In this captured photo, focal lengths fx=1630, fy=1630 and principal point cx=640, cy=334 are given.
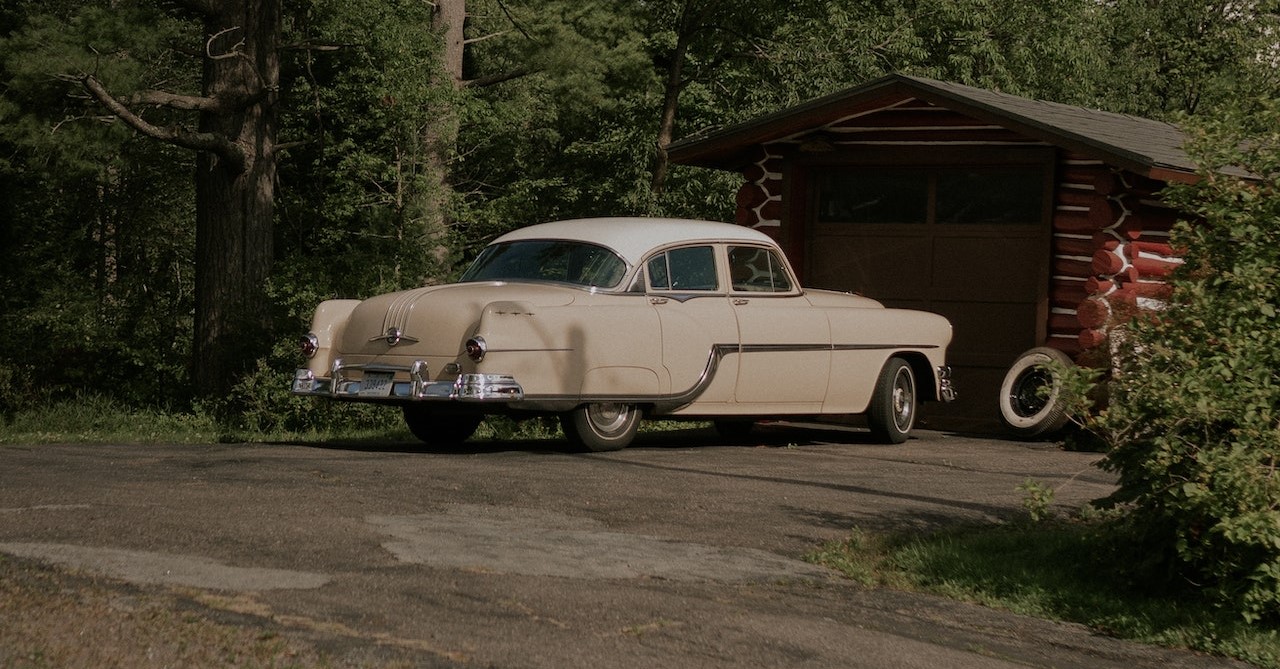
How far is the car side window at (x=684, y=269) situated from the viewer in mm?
12500

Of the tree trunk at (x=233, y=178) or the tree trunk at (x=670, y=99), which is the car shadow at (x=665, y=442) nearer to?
the tree trunk at (x=233, y=178)

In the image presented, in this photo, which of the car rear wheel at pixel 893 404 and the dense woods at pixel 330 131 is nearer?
the car rear wheel at pixel 893 404

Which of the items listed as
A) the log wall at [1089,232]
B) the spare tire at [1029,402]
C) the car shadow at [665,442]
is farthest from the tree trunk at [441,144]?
the spare tire at [1029,402]

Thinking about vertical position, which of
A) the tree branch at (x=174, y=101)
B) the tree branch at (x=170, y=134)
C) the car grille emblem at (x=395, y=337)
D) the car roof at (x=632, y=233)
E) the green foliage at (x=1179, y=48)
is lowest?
the car grille emblem at (x=395, y=337)

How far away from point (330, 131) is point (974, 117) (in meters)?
15.6

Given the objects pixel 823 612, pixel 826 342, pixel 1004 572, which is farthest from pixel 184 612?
pixel 826 342

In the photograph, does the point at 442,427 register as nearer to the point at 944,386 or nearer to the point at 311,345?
the point at 311,345

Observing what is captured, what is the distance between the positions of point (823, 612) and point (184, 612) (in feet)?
8.32

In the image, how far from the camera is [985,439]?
613 inches

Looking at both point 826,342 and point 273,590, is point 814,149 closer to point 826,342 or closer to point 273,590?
point 826,342

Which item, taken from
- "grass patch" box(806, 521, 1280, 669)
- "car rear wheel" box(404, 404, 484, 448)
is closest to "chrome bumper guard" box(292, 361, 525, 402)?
"car rear wheel" box(404, 404, 484, 448)

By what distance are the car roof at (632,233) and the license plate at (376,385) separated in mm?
1832

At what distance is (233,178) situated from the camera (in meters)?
21.7

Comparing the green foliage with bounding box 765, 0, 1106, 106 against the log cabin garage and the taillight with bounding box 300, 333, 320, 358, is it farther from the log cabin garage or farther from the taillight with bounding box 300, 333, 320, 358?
the taillight with bounding box 300, 333, 320, 358
